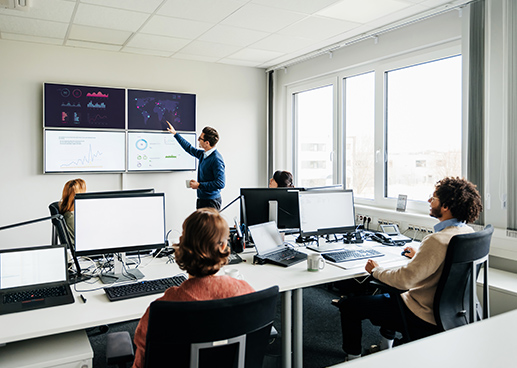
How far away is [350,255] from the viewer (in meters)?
2.80

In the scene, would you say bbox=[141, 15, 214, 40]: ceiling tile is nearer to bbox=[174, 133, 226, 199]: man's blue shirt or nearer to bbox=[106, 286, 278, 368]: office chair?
bbox=[174, 133, 226, 199]: man's blue shirt

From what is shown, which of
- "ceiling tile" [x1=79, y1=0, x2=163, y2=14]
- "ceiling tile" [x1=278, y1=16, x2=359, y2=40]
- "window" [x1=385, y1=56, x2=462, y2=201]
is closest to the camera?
"ceiling tile" [x1=79, y1=0, x2=163, y2=14]

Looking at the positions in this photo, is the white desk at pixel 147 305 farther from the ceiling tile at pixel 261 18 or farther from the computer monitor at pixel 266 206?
the ceiling tile at pixel 261 18

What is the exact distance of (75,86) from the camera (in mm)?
4590

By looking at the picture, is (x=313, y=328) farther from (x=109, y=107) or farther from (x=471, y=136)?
(x=109, y=107)

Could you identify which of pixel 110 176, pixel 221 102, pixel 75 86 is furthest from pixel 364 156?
pixel 75 86

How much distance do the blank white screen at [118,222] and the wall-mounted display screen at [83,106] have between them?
9.03 feet

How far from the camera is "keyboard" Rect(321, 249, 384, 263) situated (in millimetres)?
2725

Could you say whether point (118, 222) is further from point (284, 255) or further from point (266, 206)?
point (266, 206)

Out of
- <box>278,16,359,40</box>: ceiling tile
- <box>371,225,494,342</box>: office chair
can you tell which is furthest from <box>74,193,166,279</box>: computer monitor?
<box>278,16,359,40</box>: ceiling tile

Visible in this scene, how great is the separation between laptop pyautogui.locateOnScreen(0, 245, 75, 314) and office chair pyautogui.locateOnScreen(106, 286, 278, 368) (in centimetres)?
89

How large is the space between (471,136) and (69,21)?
140 inches

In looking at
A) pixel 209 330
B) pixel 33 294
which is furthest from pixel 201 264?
pixel 33 294

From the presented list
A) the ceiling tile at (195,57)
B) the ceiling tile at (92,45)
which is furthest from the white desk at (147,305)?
the ceiling tile at (195,57)
